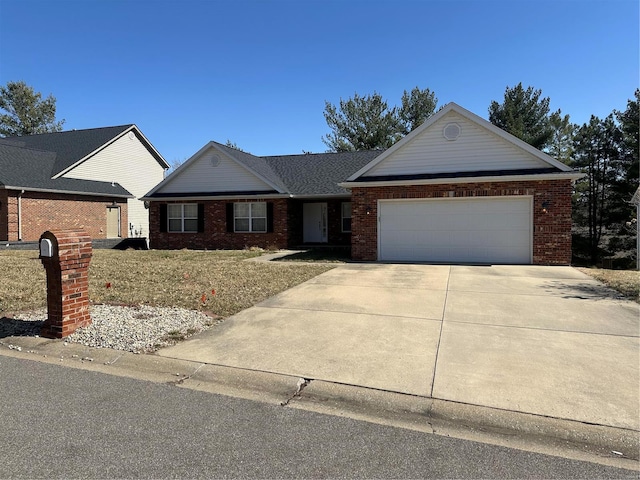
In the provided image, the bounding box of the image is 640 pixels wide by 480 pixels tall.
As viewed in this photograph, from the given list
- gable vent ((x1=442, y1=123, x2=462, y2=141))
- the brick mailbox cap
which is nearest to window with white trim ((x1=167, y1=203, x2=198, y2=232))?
gable vent ((x1=442, y1=123, x2=462, y2=141))

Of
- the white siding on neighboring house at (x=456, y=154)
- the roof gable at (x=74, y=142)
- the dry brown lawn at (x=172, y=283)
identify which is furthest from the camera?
the roof gable at (x=74, y=142)

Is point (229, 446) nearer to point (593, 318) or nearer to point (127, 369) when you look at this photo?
point (127, 369)

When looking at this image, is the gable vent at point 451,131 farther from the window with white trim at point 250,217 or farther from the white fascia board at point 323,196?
the window with white trim at point 250,217

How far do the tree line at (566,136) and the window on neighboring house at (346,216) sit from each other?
17.9 metres

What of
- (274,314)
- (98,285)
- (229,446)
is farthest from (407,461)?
(98,285)

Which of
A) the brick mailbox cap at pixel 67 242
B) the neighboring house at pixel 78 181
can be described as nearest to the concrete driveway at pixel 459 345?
the brick mailbox cap at pixel 67 242

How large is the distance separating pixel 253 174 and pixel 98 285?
11367 mm

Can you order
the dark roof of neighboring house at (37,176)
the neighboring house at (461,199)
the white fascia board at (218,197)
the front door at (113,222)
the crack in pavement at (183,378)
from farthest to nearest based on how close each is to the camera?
1. the front door at (113,222)
2. the dark roof of neighboring house at (37,176)
3. the white fascia board at (218,197)
4. the neighboring house at (461,199)
5. the crack in pavement at (183,378)

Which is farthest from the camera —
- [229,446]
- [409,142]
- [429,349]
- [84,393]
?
[409,142]

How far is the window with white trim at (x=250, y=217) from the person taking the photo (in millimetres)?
19875

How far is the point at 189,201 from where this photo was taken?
812 inches

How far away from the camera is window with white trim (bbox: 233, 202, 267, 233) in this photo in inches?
782

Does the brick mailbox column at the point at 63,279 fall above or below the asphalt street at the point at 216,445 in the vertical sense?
above

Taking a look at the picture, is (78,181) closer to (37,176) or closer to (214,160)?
(37,176)
